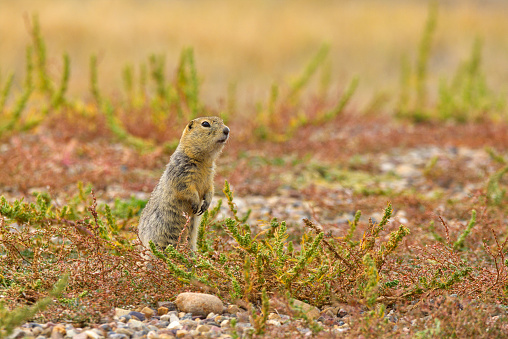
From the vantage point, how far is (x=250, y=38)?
2250 cm

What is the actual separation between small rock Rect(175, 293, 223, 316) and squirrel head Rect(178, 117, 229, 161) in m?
1.25

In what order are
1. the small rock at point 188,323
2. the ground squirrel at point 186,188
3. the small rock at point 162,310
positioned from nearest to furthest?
the small rock at point 188,323 < the small rock at point 162,310 < the ground squirrel at point 186,188

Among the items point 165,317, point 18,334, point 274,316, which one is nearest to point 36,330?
point 18,334

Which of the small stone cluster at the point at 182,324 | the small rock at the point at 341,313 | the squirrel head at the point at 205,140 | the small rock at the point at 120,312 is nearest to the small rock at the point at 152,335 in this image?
the small stone cluster at the point at 182,324

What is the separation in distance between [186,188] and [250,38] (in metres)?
19.3

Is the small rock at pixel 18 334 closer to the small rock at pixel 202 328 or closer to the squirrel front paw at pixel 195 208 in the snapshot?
the small rock at pixel 202 328

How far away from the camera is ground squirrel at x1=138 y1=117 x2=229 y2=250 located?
12.9 ft

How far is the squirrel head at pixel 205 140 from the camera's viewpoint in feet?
13.7

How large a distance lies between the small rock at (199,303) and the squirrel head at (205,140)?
1.25m

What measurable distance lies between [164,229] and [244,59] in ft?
59.1

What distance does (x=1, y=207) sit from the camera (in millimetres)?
3871

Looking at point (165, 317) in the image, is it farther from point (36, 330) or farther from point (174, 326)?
point (36, 330)

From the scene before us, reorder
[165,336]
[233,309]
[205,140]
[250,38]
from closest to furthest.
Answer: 1. [165,336]
2. [233,309]
3. [205,140]
4. [250,38]

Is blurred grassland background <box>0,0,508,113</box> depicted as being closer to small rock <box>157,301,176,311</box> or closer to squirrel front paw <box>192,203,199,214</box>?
squirrel front paw <box>192,203,199,214</box>
